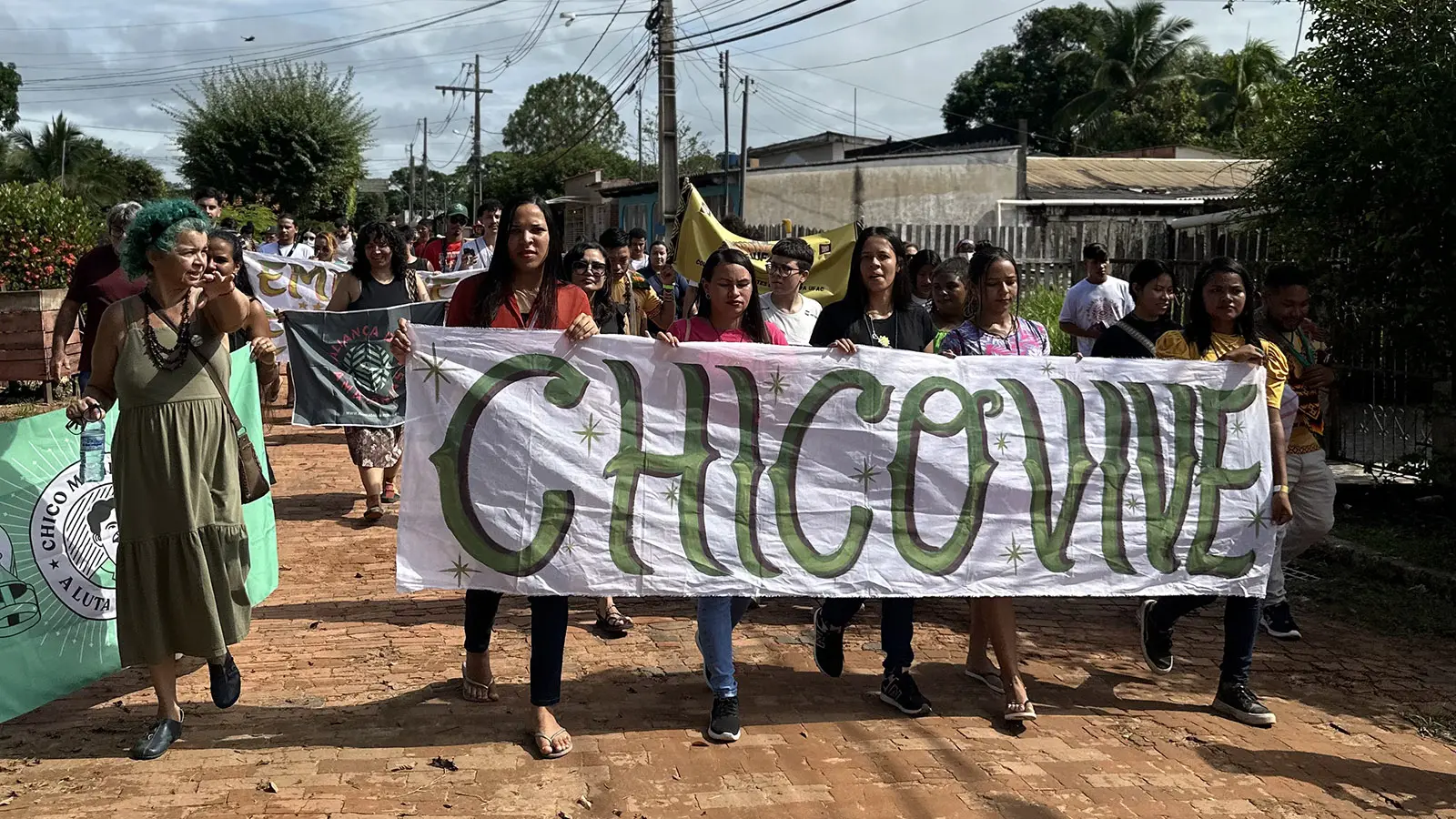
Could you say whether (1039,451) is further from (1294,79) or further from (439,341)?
(1294,79)

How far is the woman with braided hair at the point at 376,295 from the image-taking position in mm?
7988

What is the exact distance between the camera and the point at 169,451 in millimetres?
4133

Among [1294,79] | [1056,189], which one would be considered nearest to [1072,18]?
[1056,189]

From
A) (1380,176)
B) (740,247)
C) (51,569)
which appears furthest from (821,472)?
(740,247)

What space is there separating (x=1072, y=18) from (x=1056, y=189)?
42.5 metres

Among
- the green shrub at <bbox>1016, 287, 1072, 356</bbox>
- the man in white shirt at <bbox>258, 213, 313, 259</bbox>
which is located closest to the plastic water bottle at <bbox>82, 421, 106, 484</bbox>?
the man in white shirt at <bbox>258, 213, 313, 259</bbox>

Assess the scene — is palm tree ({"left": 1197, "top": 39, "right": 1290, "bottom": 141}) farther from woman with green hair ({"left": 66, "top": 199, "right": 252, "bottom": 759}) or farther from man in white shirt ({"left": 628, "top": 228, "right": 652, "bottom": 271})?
woman with green hair ({"left": 66, "top": 199, "right": 252, "bottom": 759})

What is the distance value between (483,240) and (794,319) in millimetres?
7886

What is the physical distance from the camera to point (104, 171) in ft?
172

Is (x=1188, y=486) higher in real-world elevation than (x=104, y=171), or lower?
lower

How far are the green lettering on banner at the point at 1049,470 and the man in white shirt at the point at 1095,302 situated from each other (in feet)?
14.0

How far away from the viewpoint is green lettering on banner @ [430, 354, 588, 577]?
4465 mm

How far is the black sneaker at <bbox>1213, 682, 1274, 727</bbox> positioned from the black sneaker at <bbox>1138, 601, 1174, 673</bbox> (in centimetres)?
45

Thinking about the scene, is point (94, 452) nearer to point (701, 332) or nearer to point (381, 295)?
point (701, 332)
